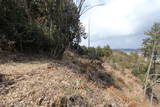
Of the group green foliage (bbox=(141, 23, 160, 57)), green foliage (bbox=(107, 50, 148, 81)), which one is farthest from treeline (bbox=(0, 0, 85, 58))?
green foliage (bbox=(141, 23, 160, 57))

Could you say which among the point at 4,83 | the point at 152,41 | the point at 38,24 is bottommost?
the point at 4,83

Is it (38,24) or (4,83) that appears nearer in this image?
(4,83)

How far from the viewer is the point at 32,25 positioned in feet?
21.5

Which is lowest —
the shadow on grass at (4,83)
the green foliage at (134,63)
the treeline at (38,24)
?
the green foliage at (134,63)

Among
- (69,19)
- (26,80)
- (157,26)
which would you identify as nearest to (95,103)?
(26,80)

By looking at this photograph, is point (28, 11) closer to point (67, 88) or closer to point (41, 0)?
point (41, 0)

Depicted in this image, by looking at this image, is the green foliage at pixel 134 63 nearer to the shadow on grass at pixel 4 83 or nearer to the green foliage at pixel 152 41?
the green foliage at pixel 152 41

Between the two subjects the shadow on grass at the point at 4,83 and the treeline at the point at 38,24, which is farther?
the treeline at the point at 38,24

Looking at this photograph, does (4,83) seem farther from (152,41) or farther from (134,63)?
(134,63)

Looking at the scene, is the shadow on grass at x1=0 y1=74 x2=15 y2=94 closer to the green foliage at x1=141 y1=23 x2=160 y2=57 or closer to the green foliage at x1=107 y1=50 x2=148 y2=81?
the green foliage at x1=107 y1=50 x2=148 y2=81

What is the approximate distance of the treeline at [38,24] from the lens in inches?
244

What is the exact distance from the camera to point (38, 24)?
6.80 m

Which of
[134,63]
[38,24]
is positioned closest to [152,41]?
[134,63]

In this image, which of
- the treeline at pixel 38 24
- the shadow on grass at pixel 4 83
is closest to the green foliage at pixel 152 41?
the treeline at pixel 38 24
